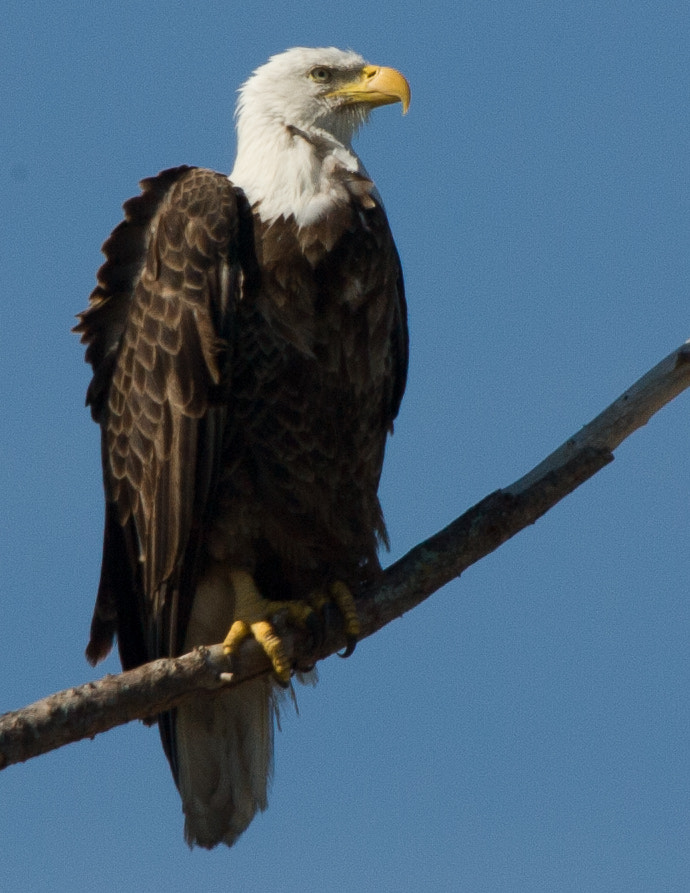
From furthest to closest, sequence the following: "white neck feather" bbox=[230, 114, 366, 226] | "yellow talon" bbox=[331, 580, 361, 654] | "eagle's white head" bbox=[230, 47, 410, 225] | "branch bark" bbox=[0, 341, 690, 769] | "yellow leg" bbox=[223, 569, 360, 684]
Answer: "eagle's white head" bbox=[230, 47, 410, 225], "white neck feather" bbox=[230, 114, 366, 226], "yellow talon" bbox=[331, 580, 361, 654], "yellow leg" bbox=[223, 569, 360, 684], "branch bark" bbox=[0, 341, 690, 769]

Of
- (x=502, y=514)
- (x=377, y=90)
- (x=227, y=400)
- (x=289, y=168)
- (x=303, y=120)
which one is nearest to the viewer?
(x=502, y=514)

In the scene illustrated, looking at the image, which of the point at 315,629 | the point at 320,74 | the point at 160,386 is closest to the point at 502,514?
the point at 315,629

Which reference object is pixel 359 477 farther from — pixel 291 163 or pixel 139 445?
pixel 291 163

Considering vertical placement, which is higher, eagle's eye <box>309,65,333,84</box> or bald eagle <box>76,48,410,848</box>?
eagle's eye <box>309,65,333,84</box>

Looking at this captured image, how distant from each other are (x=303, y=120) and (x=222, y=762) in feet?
8.54

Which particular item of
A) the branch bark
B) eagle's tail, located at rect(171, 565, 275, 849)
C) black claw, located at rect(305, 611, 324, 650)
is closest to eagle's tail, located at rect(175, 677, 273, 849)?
eagle's tail, located at rect(171, 565, 275, 849)

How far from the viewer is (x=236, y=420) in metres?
5.11

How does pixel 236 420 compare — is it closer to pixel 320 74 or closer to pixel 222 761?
pixel 222 761

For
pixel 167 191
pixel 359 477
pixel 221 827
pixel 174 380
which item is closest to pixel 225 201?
pixel 167 191

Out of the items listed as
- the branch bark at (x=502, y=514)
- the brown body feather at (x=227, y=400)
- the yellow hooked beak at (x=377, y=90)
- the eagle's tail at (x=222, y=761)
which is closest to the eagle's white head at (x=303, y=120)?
the yellow hooked beak at (x=377, y=90)

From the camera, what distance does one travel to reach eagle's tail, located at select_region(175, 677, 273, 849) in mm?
5512

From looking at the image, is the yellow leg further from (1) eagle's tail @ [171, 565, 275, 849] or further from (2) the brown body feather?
(1) eagle's tail @ [171, 565, 275, 849]

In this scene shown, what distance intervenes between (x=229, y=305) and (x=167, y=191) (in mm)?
640

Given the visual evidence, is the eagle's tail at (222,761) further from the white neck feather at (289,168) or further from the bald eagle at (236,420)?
the white neck feather at (289,168)
